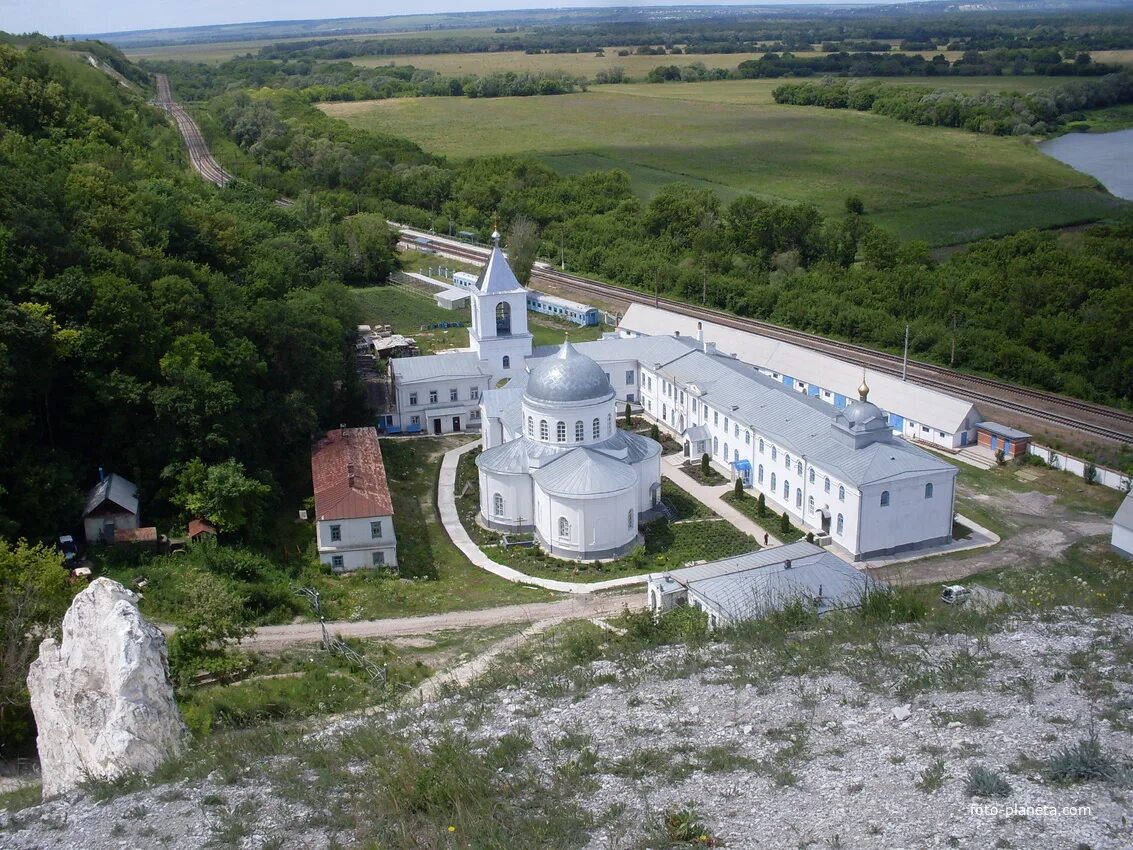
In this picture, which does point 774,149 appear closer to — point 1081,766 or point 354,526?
point 354,526

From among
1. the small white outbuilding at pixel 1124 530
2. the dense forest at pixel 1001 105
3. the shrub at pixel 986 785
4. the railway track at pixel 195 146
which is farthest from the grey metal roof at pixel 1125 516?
the dense forest at pixel 1001 105

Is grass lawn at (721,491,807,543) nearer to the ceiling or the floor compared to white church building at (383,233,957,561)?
nearer to the floor

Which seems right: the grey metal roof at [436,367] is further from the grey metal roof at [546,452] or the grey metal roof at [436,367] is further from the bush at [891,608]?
A: the bush at [891,608]

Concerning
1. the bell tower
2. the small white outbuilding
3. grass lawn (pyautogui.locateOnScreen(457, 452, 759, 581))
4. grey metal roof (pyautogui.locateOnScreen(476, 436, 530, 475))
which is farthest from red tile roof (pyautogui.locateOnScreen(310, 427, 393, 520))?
the small white outbuilding

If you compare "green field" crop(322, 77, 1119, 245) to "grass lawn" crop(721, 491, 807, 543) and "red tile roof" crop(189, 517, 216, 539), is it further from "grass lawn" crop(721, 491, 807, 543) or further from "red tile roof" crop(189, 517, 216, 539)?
"red tile roof" crop(189, 517, 216, 539)

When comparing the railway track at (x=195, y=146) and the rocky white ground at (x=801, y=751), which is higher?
the railway track at (x=195, y=146)

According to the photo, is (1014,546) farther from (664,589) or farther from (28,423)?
(28,423)

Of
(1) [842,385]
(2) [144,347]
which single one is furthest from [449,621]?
(1) [842,385]
